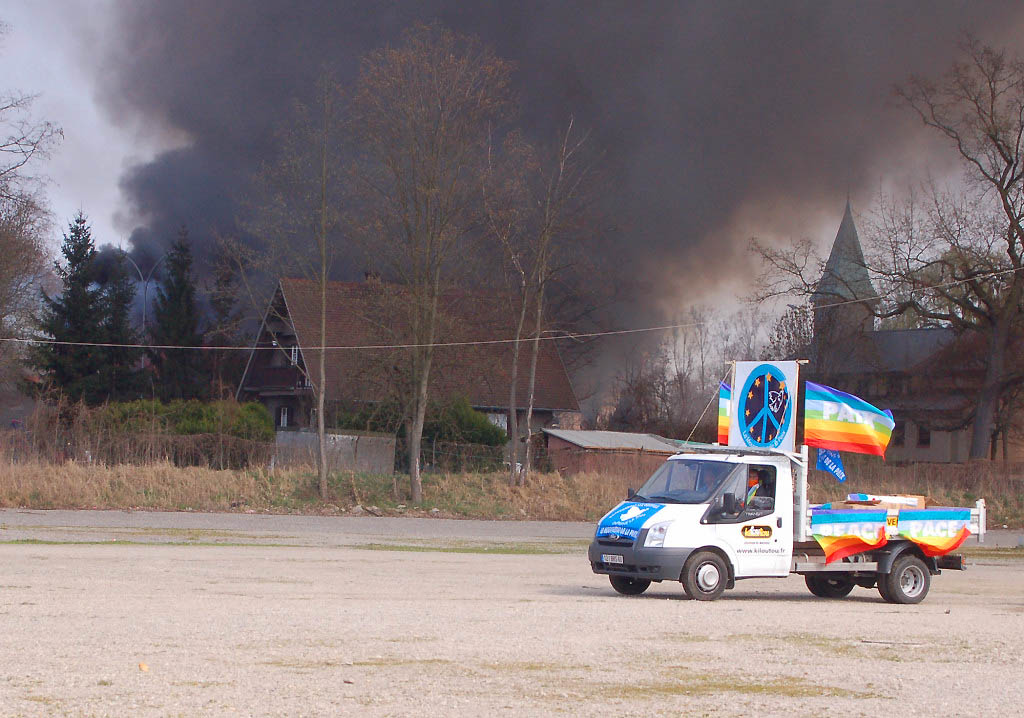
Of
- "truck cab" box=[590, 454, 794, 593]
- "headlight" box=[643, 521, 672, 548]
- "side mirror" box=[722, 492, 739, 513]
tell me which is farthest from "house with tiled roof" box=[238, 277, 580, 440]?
"side mirror" box=[722, 492, 739, 513]

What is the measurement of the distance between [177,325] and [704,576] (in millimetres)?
61023

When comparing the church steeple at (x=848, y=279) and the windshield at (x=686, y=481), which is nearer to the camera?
the windshield at (x=686, y=481)

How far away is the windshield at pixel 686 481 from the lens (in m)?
16.2

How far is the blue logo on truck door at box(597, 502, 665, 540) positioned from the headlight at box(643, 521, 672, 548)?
181mm

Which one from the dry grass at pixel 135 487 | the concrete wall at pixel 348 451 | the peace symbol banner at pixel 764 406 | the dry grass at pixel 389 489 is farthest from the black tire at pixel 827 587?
the concrete wall at pixel 348 451

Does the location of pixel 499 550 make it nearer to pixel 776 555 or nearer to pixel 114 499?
pixel 776 555

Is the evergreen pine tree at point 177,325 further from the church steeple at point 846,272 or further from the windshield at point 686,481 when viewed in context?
the windshield at point 686,481

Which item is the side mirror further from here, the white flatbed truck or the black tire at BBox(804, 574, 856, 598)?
the black tire at BBox(804, 574, 856, 598)

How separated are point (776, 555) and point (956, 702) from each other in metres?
7.76

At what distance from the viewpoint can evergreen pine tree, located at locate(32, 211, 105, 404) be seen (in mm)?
60844

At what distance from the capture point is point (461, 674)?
9.08m

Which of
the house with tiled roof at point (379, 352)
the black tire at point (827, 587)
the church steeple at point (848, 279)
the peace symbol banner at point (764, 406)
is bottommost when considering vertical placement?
the black tire at point (827, 587)

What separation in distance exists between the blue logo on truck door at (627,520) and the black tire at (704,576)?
811mm

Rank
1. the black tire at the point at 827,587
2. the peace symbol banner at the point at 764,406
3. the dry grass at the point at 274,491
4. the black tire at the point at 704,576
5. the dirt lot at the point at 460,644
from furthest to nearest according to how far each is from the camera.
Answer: the dry grass at the point at 274,491 < the black tire at the point at 827,587 < the peace symbol banner at the point at 764,406 < the black tire at the point at 704,576 < the dirt lot at the point at 460,644
